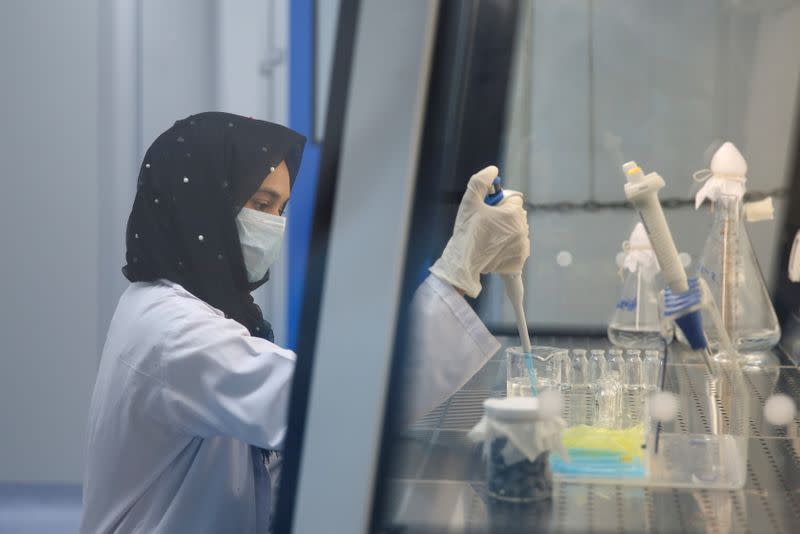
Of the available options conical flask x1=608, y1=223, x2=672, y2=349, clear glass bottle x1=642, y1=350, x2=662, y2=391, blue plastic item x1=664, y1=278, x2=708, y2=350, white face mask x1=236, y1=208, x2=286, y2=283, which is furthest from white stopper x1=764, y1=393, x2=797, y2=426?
white face mask x1=236, y1=208, x2=286, y2=283

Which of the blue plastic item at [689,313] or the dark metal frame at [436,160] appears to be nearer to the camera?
the dark metal frame at [436,160]

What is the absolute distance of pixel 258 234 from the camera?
4.46 ft

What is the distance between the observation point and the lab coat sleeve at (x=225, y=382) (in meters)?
1.09

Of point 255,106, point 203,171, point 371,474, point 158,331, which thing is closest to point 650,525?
point 371,474

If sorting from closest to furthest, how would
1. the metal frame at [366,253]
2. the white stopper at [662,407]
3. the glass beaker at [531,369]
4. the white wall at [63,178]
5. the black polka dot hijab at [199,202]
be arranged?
the metal frame at [366,253] < the white stopper at [662,407] < the glass beaker at [531,369] < the black polka dot hijab at [199,202] < the white wall at [63,178]

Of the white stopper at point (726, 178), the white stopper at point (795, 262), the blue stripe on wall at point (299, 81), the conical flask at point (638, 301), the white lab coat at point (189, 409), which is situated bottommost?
the white lab coat at point (189, 409)

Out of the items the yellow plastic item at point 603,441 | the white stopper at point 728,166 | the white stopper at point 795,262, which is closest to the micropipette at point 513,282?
the yellow plastic item at point 603,441

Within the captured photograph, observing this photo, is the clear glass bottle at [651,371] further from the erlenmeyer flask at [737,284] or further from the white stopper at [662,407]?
the erlenmeyer flask at [737,284]

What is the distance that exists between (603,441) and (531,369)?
0.87 ft

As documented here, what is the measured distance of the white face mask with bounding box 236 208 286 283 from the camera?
136cm

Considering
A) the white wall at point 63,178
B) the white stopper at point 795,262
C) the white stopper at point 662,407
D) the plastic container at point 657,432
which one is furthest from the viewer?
the white wall at point 63,178

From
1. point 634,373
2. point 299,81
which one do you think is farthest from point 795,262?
point 299,81

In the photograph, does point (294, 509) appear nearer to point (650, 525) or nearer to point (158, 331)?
point (650, 525)

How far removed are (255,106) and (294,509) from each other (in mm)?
2191
